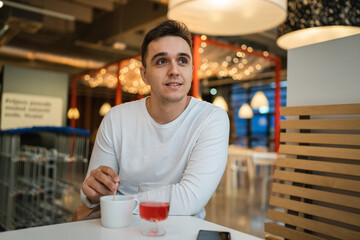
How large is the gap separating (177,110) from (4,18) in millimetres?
5385

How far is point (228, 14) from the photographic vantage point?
252 centimetres

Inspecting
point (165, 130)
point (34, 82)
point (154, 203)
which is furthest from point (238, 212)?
point (34, 82)

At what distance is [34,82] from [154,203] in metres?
5.30

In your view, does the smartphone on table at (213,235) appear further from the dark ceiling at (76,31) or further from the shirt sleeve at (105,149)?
the dark ceiling at (76,31)

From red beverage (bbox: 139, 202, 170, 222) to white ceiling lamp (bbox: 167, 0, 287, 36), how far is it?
160 cm

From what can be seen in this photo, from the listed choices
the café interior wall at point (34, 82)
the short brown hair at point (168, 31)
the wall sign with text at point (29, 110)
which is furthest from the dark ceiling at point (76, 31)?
the short brown hair at point (168, 31)

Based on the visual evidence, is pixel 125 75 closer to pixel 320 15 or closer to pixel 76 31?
pixel 76 31

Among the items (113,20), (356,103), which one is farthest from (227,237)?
(113,20)

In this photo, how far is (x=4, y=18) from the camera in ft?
18.2

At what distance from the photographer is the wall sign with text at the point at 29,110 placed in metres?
5.07

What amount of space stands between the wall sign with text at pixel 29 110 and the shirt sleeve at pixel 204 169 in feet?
15.0

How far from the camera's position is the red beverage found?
91cm

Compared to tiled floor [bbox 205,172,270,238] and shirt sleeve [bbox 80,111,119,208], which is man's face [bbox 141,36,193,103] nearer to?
shirt sleeve [bbox 80,111,119,208]

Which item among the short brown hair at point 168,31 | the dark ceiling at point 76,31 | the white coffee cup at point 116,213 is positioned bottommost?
the white coffee cup at point 116,213
